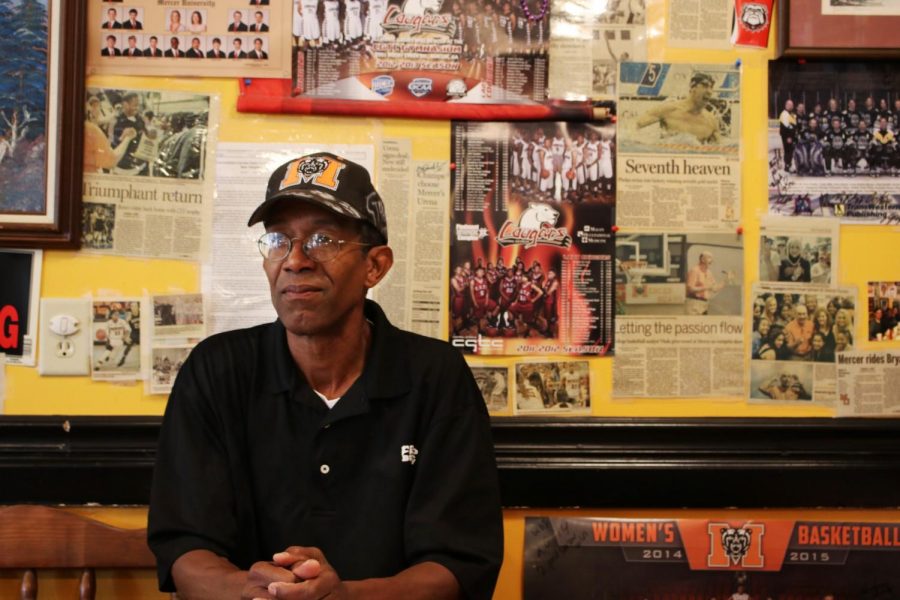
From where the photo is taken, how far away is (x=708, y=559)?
1897 millimetres

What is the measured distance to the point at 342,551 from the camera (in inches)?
55.6

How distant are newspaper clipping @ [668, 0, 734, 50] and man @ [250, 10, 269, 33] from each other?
0.92 m

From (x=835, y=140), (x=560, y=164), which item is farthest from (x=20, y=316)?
(x=835, y=140)

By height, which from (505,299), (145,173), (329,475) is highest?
(145,173)

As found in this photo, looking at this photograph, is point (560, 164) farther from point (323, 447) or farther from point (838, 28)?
point (323, 447)

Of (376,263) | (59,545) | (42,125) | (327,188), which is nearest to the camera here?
(327,188)

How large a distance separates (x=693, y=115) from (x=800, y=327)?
549 mm

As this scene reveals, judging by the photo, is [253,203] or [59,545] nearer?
[59,545]

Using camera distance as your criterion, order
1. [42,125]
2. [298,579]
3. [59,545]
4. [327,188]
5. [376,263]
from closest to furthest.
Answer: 1. [298,579]
2. [327,188]
3. [376,263]
4. [59,545]
5. [42,125]

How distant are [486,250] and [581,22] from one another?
0.57 metres

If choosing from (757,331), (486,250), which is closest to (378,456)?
(486,250)

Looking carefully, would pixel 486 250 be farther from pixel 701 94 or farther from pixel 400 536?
pixel 400 536

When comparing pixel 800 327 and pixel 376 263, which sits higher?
pixel 376 263

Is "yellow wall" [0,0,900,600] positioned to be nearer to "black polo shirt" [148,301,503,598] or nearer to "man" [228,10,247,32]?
"man" [228,10,247,32]
